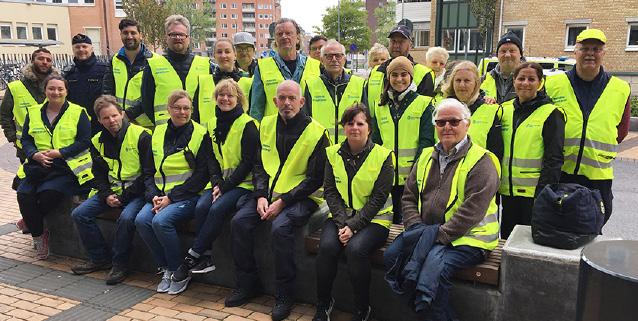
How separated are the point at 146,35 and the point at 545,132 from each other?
34.6 meters

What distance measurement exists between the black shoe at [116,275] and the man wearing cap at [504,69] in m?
3.95

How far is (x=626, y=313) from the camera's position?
1.85 meters

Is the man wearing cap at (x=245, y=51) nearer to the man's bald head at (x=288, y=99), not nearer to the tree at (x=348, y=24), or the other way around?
the man's bald head at (x=288, y=99)

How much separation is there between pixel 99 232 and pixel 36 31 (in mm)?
49915

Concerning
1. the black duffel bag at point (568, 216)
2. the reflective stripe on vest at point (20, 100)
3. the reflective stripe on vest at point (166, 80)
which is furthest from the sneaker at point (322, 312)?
the reflective stripe on vest at point (20, 100)

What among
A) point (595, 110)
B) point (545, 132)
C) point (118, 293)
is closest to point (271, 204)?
point (118, 293)

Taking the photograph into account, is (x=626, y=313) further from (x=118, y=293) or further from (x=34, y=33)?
(x=34, y=33)

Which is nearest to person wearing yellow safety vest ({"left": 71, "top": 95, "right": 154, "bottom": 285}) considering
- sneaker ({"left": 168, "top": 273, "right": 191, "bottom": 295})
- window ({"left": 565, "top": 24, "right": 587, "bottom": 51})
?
sneaker ({"left": 168, "top": 273, "right": 191, "bottom": 295})

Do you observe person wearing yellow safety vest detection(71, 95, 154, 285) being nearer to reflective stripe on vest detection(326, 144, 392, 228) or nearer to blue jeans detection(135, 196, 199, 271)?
blue jeans detection(135, 196, 199, 271)

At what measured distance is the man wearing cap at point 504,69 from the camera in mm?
→ 4871

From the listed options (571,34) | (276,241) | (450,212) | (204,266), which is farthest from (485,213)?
(571,34)

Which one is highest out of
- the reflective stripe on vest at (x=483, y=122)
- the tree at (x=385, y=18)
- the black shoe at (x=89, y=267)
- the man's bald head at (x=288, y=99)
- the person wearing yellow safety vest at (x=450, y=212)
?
the tree at (x=385, y=18)

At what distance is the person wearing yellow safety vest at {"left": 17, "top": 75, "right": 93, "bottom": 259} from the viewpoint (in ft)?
18.3

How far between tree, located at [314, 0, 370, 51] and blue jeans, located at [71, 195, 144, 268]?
45.6 metres
